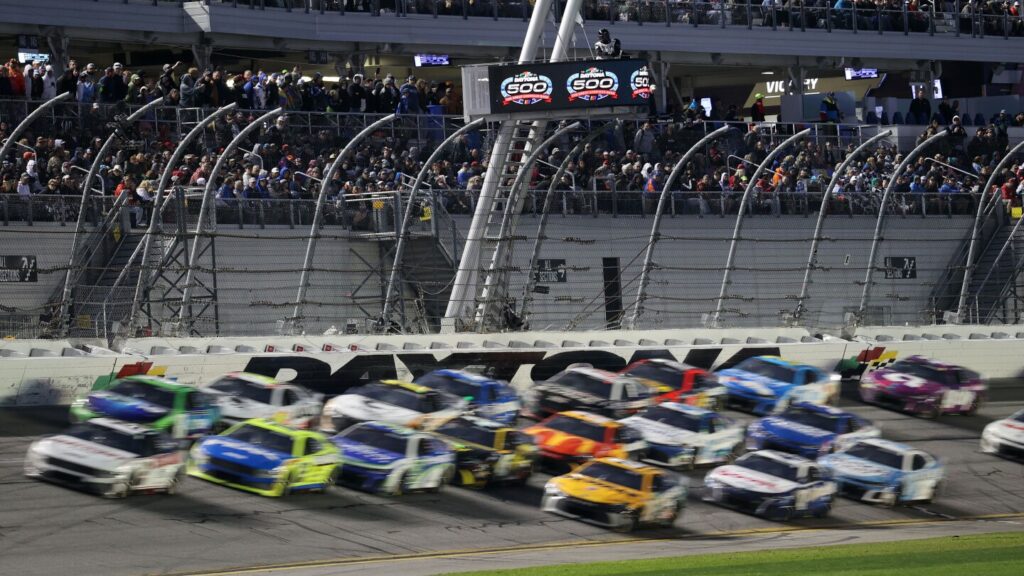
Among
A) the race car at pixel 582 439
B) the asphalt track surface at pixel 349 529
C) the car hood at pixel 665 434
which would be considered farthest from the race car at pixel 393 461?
the car hood at pixel 665 434

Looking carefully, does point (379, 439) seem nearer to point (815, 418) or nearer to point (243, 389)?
point (243, 389)

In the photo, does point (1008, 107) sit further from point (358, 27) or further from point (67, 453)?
point (67, 453)

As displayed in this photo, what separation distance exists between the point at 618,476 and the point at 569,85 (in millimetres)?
9466

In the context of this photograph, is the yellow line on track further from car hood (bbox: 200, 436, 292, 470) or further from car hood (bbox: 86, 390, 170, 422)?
car hood (bbox: 86, 390, 170, 422)

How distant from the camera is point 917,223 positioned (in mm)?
33688

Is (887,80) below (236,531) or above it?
above

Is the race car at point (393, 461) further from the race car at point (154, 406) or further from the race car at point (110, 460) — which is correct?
the race car at point (110, 460)

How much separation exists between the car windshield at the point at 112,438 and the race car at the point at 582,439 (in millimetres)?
5773

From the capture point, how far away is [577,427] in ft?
76.7

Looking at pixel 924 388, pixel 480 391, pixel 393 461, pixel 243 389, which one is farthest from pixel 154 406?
pixel 924 388

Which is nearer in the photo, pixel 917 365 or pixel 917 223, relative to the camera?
pixel 917 365

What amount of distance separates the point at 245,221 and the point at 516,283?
4.95m

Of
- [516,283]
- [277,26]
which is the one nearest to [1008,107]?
[277,26]

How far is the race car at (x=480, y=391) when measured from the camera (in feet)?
79.7
